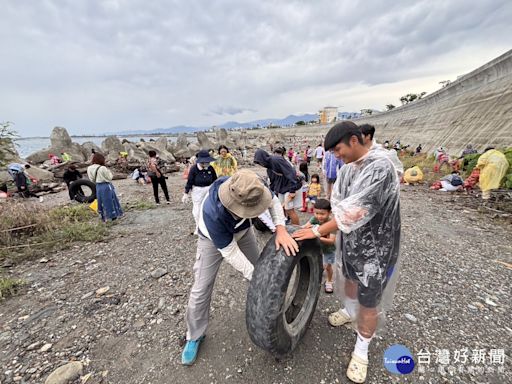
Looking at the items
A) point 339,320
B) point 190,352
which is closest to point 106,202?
point 190,352

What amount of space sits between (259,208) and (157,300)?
2.31 meters

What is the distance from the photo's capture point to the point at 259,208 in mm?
1869

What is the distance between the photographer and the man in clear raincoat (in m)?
1.67

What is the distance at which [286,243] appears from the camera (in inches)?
75.8

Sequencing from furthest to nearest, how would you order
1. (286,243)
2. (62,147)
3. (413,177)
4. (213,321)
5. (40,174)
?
(62,147) < (40,174) < (413,177) < (213,321) < (286,243)

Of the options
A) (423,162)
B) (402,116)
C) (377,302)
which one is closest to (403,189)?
(423,162)

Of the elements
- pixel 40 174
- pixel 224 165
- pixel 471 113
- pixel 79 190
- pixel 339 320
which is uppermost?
pixel 471 113

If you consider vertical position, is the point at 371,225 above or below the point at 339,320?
above

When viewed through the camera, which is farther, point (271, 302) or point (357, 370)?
point (357, 370)

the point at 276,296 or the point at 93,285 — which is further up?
the point at 276,296

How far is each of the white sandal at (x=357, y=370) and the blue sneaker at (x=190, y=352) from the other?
4.78 ft

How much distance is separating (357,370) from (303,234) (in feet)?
4.30

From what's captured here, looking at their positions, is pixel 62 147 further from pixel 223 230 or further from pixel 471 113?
pixel 471 113

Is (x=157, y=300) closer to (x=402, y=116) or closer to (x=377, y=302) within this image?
(x=377, y=302)
